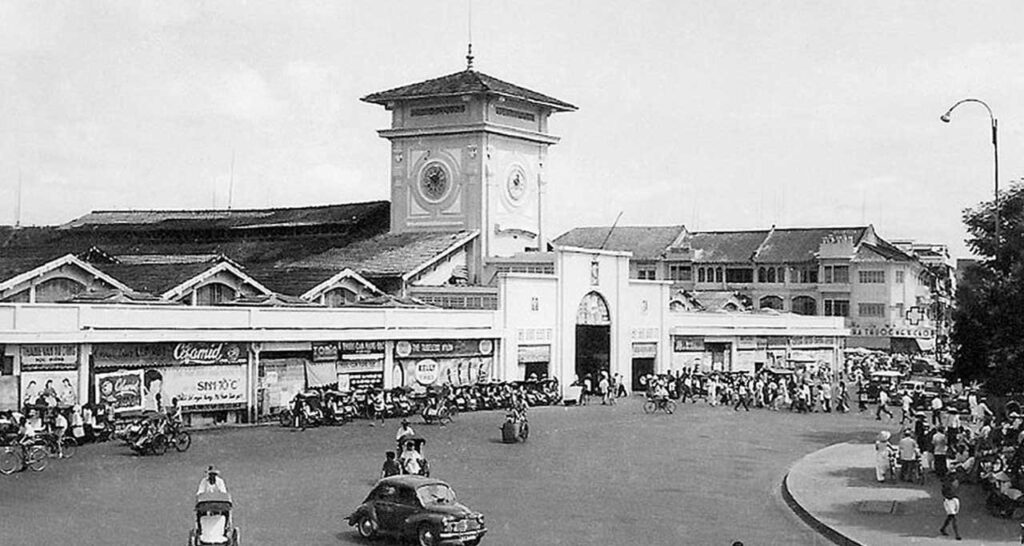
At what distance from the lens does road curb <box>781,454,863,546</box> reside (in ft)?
72.5

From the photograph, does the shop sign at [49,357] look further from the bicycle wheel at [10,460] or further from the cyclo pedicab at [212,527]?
the cyclo pedicab at [212,527]

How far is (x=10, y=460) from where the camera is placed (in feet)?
93.9

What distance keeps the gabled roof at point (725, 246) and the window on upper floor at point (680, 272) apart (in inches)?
41.5

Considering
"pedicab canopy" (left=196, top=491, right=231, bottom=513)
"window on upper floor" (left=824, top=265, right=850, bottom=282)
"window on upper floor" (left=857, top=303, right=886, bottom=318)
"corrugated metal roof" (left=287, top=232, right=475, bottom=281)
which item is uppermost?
"window on upper floor" (left=824, top=265, right=850, bottom=282)

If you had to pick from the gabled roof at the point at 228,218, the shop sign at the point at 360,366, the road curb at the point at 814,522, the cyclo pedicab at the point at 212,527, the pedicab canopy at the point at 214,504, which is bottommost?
the road curb at the point at 814,522

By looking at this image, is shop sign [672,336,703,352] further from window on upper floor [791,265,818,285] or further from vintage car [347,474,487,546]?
vintage car [347,474,487,546]

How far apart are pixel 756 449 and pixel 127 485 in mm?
17980

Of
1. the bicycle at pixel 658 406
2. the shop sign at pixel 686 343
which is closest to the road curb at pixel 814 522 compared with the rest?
the bicycle at pixel 658 406

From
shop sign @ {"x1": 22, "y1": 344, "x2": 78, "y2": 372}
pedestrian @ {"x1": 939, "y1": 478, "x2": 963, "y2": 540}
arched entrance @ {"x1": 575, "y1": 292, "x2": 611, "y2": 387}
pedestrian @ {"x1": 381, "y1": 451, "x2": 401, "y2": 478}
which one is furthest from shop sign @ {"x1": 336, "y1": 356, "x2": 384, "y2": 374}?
pedestrian @ {"x1": 939, "y1": 478, "x2": 963, "y2": 540}

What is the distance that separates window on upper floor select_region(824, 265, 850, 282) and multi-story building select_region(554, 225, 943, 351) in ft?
0.25

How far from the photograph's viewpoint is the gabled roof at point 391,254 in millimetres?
60438

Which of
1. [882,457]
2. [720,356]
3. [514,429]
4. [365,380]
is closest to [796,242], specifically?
[720,356]

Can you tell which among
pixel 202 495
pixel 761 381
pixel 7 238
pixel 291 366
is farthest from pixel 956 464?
pixel 7 238

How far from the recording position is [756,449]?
3669 cm
